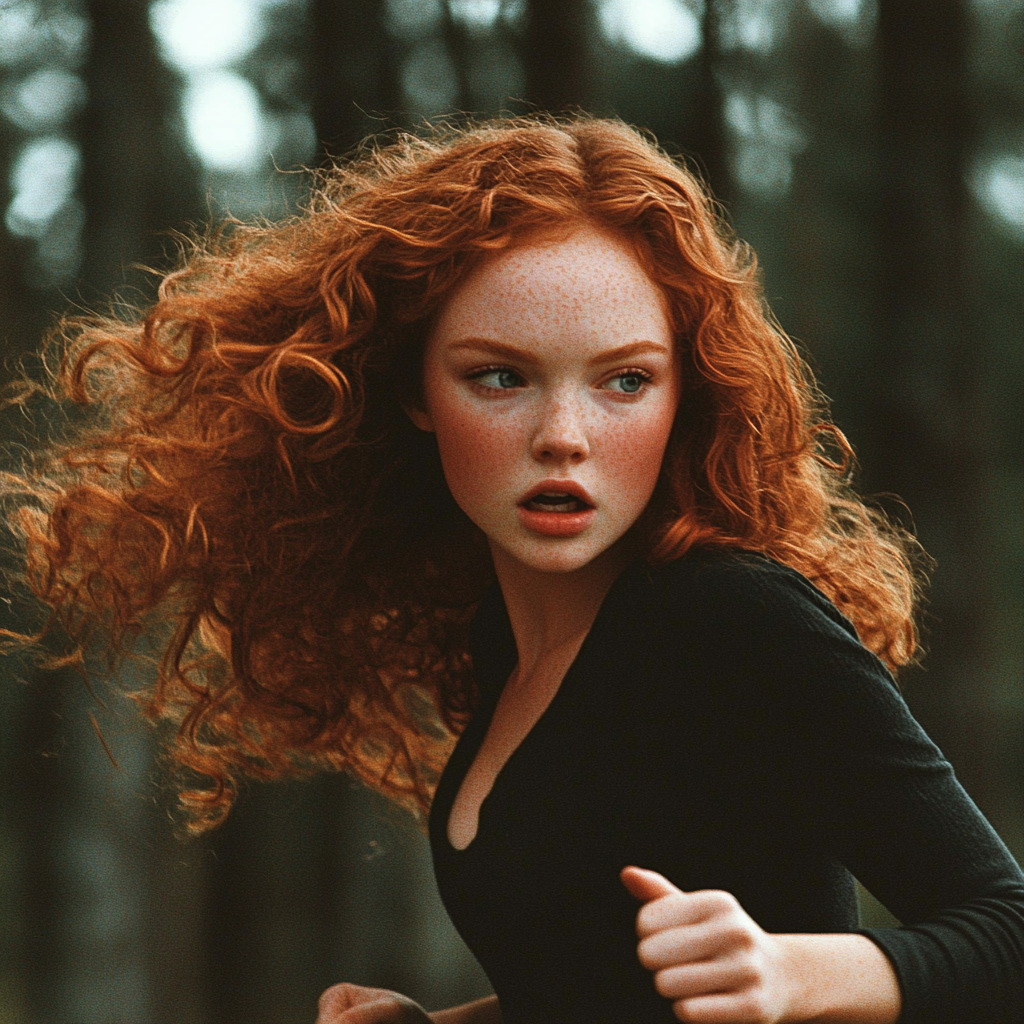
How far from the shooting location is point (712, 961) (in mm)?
559

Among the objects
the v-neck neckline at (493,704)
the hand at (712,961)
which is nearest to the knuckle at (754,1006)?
the hand at (712,961)

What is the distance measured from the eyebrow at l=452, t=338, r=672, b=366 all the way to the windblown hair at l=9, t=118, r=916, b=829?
6 cm

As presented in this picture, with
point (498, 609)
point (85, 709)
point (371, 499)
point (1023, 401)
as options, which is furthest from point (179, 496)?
point (1023, 401)

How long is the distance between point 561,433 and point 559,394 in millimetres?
32

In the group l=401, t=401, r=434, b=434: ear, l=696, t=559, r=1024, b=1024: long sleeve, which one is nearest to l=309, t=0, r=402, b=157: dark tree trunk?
l=401, t=401, r=434, b=434: ear

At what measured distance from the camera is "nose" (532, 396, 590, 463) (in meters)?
0.76

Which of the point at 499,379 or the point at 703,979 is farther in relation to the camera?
the point at 499,379

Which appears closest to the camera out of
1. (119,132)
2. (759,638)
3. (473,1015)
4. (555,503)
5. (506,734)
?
(759,638)

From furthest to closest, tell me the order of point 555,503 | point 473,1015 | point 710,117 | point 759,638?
point 710,117 < point 473,1015 < point 555,503 < point 759,638

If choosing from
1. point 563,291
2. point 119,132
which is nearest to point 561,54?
point 119,132

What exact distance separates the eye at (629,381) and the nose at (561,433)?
4cm

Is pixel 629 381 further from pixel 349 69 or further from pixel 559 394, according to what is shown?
pixel 349 69

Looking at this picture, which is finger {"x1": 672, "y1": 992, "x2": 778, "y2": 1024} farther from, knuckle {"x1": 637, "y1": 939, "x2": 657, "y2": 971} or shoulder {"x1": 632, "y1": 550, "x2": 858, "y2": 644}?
shoulder {"x1": 632, "y1": 550, "x2": 858, "y2": 644}

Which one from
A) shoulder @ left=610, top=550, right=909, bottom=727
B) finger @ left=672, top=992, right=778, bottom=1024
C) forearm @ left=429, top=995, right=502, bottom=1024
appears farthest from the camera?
forearm @ left=429, top=995, right=502, bottom=1024
